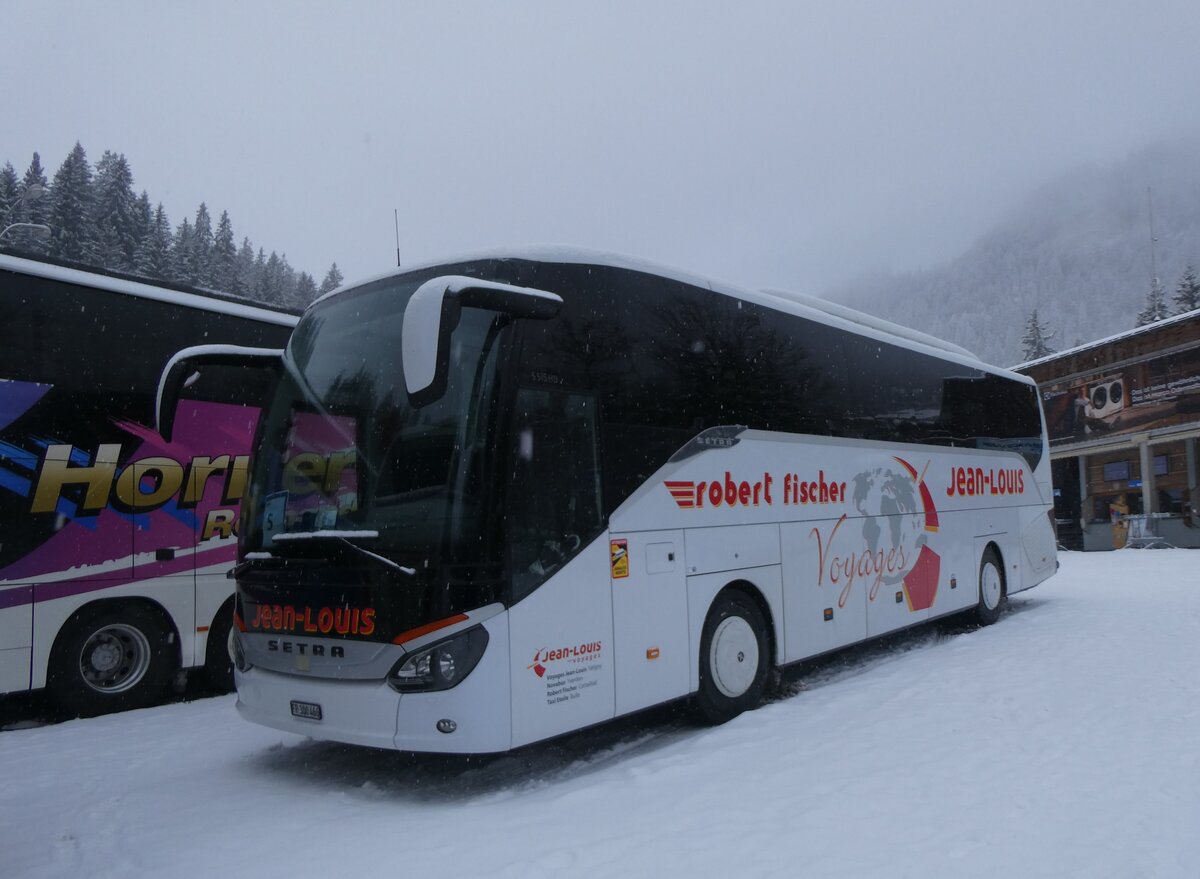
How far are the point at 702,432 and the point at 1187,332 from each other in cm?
2861

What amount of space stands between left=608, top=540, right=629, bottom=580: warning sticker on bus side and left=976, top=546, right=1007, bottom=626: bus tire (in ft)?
25.5

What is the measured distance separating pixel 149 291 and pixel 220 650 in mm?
3601

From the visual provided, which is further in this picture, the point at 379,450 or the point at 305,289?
the point at 305,289

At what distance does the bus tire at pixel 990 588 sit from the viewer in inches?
482

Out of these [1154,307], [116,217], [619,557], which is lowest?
[619,557]

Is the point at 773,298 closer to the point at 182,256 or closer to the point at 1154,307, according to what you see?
the point at 182,256

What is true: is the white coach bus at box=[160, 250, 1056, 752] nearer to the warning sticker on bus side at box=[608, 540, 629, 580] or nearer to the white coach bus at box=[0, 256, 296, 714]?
the warning sticker on bus side at box=[608, 540, 629, 580]

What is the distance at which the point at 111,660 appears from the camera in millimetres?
8078

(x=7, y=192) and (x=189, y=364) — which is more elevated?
(x=7, y=192)

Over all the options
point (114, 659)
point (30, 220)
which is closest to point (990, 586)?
point (114, 659)

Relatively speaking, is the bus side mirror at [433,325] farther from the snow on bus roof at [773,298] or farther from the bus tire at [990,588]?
the bus tire at [990,588]

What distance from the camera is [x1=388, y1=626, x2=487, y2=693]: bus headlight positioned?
17.0 ft

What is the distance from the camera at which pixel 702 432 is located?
7.15 metres

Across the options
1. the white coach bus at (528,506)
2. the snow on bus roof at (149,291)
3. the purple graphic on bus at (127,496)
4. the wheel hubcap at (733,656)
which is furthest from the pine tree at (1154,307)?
the purple graphic on bus at (127,496)
